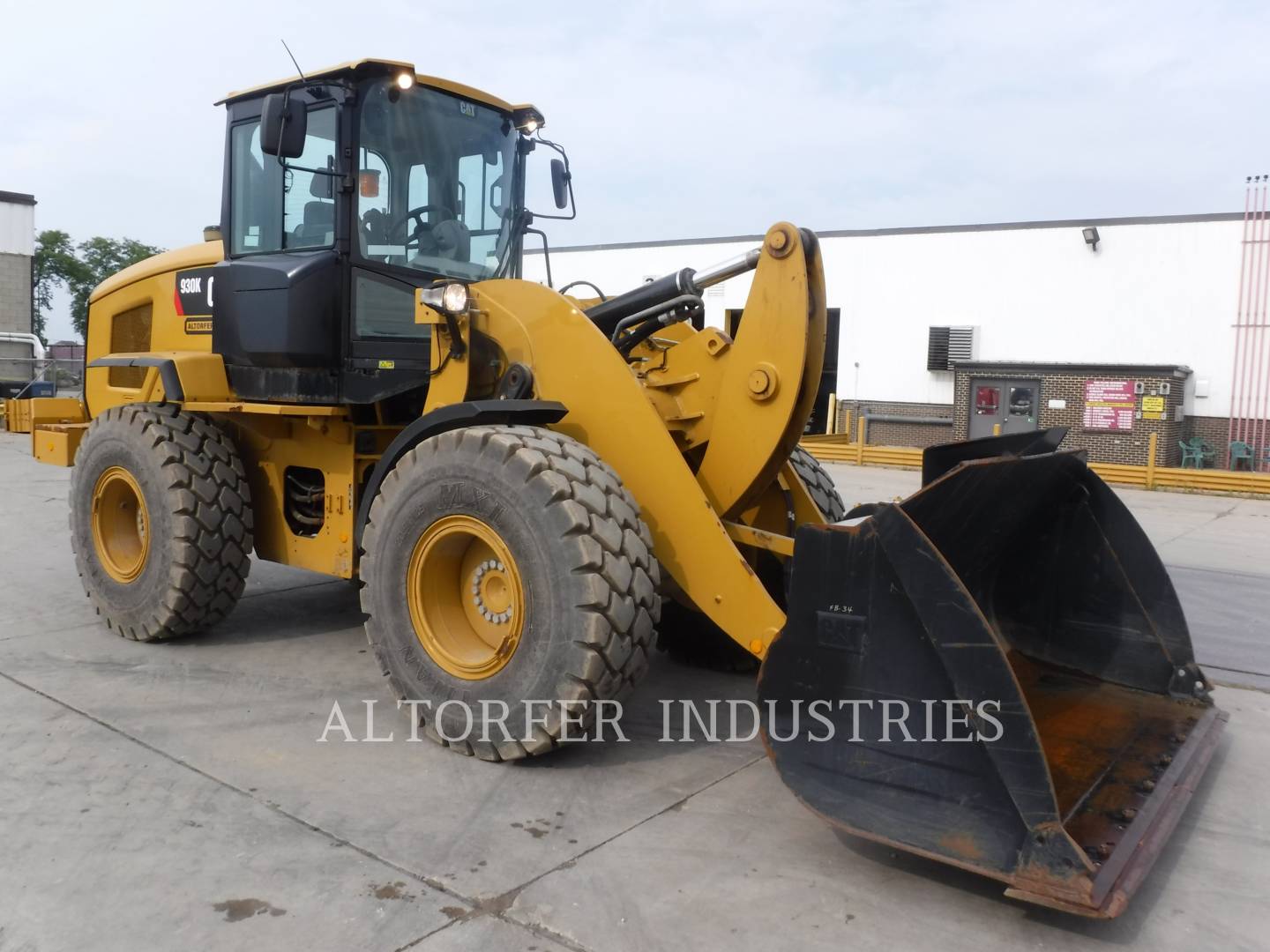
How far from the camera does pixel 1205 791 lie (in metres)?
3.86

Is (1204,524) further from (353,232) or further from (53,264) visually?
(53,264)

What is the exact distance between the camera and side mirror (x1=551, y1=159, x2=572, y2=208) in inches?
228

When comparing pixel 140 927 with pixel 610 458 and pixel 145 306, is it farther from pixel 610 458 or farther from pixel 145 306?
pixel 145 306

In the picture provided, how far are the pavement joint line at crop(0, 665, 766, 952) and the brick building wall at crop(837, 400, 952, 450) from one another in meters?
21.4

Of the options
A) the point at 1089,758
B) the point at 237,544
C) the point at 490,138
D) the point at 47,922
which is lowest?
the point at 47,922

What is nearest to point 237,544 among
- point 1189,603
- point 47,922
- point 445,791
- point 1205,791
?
point 445,791

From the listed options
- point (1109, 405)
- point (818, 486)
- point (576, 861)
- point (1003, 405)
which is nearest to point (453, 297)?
point (818, 486)

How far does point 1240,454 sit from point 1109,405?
2.84 metres

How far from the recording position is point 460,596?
13.7 ft

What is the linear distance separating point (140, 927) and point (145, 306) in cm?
429

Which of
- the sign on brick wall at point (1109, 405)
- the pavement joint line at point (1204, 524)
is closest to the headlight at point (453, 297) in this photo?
the pavement joint line at point (1204, 524)

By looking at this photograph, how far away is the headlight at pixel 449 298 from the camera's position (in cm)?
429

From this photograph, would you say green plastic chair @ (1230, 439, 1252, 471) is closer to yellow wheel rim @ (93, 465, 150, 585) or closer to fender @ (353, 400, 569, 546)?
fender @ (353, 400, 569, 546)

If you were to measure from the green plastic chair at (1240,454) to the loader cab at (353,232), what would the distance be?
20518 millimetres
